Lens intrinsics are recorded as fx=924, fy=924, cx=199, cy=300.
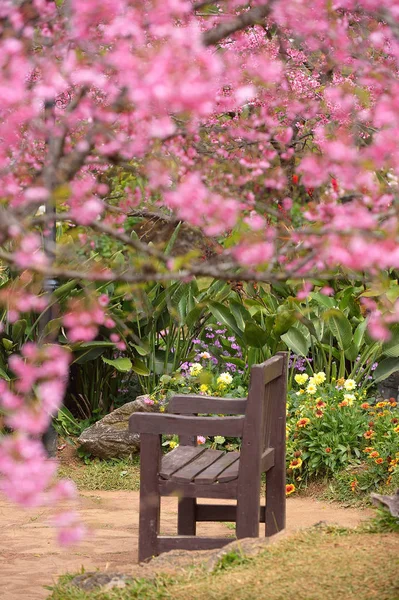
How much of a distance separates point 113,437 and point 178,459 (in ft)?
9.12

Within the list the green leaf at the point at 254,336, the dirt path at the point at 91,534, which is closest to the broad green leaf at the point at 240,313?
the green leaf at the point at 254,336

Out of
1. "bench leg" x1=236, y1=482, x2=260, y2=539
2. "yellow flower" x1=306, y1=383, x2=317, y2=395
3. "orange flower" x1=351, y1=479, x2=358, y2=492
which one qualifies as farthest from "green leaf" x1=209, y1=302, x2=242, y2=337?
"bench leg" x1=236, y1=482, x2=260, y2=539

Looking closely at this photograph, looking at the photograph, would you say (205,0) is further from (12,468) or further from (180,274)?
(12,468)

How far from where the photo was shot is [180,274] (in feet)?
8.32

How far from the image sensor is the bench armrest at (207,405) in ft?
15.7

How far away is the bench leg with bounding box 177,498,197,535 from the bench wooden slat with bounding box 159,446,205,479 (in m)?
0.26

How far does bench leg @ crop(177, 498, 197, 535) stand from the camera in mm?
5102

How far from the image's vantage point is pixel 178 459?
4.89 m

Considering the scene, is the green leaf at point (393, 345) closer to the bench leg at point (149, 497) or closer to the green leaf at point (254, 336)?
the green leaf at point (254, 336)

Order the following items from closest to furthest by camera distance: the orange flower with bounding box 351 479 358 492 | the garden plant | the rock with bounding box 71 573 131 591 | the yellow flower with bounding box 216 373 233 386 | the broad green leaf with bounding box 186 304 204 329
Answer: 1. the garden plant
2. the rock with bounding box 71 573 131 591
3. the orange flower with bounding box 351 479 358 492
4. the yellow flower with bounding box 216 373 233 386
5. the broad green leaf with bounding box 186 304 204 329

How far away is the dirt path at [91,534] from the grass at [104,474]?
5.9 inches

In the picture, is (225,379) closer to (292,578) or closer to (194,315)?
(194,315)

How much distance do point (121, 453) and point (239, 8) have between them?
3912 mm

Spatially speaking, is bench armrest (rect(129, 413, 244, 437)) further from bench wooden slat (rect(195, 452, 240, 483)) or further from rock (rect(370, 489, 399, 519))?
rock (rect(370, 489, 399, 519))
